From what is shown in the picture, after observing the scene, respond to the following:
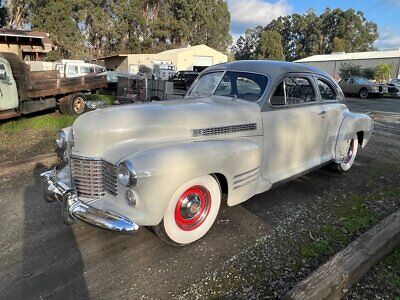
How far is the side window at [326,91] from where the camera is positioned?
16.1 feet

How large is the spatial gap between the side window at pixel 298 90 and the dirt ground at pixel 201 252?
1.34 m

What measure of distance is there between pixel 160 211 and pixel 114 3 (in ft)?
176

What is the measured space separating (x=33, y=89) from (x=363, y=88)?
839 inches

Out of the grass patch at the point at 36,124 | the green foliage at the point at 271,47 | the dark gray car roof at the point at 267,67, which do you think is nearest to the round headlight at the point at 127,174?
the dark gray car roof at the point at 267,67

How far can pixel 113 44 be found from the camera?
51750mm

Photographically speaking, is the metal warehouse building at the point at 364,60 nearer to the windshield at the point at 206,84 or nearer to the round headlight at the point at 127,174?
the windshield at the point at 206,84

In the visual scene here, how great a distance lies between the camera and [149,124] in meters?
3.24

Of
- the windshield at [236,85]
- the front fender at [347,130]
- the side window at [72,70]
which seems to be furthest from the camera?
the side window at [72,70]

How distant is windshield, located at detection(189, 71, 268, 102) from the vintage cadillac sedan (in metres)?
0.02

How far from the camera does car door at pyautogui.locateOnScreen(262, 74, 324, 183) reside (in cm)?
401

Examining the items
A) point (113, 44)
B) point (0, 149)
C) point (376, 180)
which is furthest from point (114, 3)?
point (376, 180)

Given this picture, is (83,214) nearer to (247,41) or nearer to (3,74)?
(3,74)

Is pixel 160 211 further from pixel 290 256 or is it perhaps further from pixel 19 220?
pixel 19 220

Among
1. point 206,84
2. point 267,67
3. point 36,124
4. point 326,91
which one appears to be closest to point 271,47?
point 36,124
